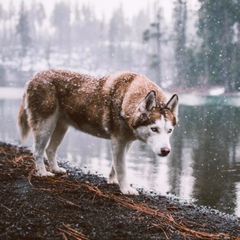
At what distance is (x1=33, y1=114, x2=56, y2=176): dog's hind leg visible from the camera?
5.64 meters

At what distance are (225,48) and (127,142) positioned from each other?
37.0 meters

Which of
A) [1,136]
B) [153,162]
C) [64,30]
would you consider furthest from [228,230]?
[64,30]

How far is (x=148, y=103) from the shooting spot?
15.3 feet

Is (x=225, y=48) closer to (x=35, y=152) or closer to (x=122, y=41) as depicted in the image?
(x=35, y=152)

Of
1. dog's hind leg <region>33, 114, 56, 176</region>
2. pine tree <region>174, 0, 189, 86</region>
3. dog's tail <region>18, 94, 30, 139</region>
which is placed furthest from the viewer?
pine tree <region>174, 0, 189, 86</region>

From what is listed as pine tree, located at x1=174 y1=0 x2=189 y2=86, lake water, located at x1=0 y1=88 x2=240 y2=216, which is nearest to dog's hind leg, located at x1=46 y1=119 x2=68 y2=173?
lake water, located at x1=0 y1=88 x2=240 y2=216

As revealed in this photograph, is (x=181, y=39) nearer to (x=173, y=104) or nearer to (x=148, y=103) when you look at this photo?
(x=173, y=104)

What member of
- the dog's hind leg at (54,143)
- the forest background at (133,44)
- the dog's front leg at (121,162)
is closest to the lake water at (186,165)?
the dog's front leg at (121,162)

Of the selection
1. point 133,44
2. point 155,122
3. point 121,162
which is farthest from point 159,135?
point 133,44

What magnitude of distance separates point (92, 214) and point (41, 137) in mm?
Answer: 1998

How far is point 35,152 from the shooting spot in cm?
573

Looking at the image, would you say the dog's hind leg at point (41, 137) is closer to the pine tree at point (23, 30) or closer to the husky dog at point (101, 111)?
the husky dog at point (101, 111)

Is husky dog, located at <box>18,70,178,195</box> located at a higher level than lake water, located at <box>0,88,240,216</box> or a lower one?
higher

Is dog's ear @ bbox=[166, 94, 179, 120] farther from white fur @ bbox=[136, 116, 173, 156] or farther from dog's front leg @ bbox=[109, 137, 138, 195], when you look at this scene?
dog's front leg @ bbox=[109, 137, 138, 195]
